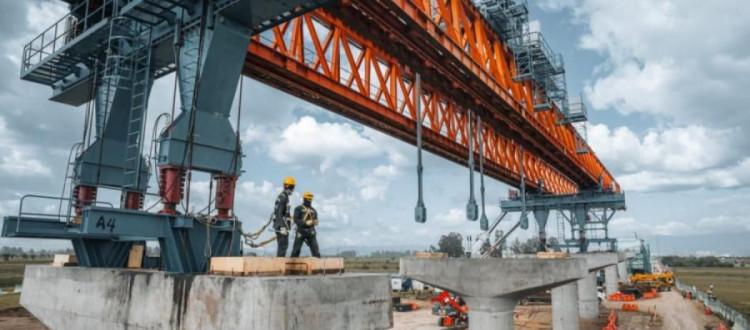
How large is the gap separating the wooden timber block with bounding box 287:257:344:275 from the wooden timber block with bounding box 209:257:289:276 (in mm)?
132

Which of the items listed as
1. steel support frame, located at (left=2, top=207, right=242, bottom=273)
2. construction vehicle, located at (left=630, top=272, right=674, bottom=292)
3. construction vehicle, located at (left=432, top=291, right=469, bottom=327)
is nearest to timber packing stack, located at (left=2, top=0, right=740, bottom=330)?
steel support frame, located at (left=2, top=207, right=242, bottom=273)

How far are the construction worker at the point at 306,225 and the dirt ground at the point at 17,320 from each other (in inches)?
1336

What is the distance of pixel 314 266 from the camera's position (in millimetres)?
7047

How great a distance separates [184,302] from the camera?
6695 mm

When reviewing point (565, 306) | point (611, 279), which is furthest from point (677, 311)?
point (565, 306)

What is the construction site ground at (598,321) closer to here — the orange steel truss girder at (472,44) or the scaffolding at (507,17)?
the orange steel truss girder at (472,44)

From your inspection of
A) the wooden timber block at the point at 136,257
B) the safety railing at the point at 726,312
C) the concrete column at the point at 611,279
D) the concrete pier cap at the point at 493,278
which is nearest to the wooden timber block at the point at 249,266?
the wooden timber block at the point at 136,257

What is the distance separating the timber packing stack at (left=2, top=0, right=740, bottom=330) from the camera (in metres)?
6.80

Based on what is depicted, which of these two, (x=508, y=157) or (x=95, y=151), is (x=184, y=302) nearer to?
(x=95, y=151)

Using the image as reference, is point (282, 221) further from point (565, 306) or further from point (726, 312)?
point (726, 312)

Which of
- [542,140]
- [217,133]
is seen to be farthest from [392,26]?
[542,140]

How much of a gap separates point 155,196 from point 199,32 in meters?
3.28

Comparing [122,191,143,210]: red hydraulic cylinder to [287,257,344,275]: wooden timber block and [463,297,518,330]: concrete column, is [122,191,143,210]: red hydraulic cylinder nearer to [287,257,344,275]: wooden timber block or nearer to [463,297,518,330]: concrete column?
[287,257,344,275]: wooden timber block

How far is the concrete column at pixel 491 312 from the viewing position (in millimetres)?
17344
